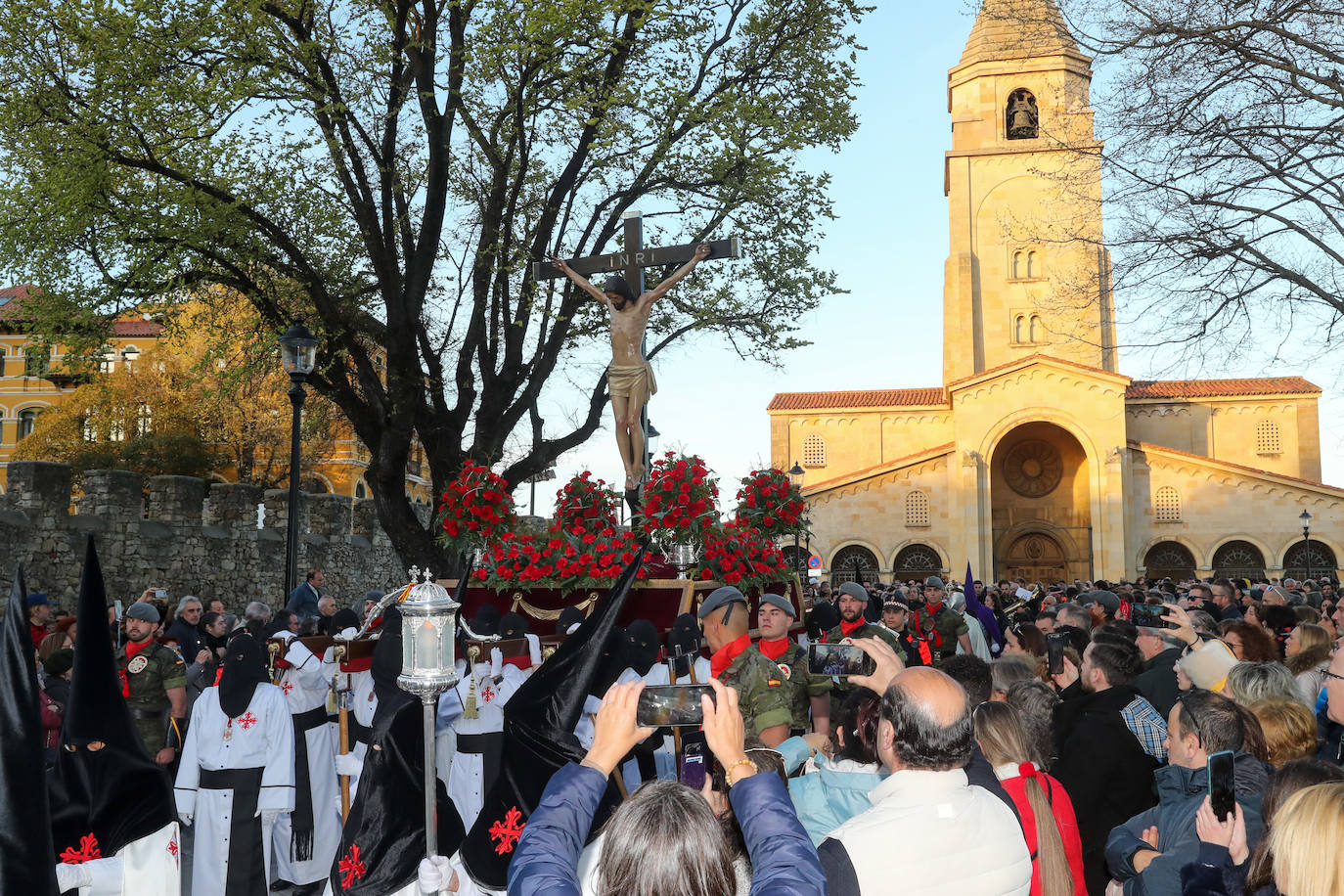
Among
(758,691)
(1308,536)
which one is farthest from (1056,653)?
(1308,536)

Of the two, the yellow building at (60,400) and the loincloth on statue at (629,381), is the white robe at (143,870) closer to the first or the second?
the loincloth on statue at (629,381)

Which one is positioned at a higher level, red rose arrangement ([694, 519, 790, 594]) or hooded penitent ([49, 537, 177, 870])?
red rose arrangement ([694, 519, 790, 594])

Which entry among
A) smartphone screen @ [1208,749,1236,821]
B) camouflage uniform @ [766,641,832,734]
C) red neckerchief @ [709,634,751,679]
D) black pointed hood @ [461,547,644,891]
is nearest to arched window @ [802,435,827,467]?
camouflage uniform @ [766,641,832,734]

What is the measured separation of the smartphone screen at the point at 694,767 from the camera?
117 inches

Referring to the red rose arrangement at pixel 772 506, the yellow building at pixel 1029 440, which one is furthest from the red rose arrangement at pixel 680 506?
the yellow building at pixel 1029 440

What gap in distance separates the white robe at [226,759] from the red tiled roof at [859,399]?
146ft

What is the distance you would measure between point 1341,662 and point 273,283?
15.0 m

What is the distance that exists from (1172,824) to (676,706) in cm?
238

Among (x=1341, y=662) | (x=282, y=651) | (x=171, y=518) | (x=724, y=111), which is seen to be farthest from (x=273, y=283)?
(x=1341, y=662)

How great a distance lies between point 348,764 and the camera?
6676mm

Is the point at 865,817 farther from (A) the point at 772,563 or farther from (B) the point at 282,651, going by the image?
(A) the point at 772,563

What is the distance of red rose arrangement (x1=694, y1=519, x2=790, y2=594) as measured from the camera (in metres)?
9.49

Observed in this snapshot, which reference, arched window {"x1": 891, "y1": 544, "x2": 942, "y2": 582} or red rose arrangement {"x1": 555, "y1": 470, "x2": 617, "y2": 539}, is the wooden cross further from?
arched window {"x1": 891, "y1": 544, "x2": 942, "y2": 582}

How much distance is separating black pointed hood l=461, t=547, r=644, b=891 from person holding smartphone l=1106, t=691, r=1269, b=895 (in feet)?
6.14
